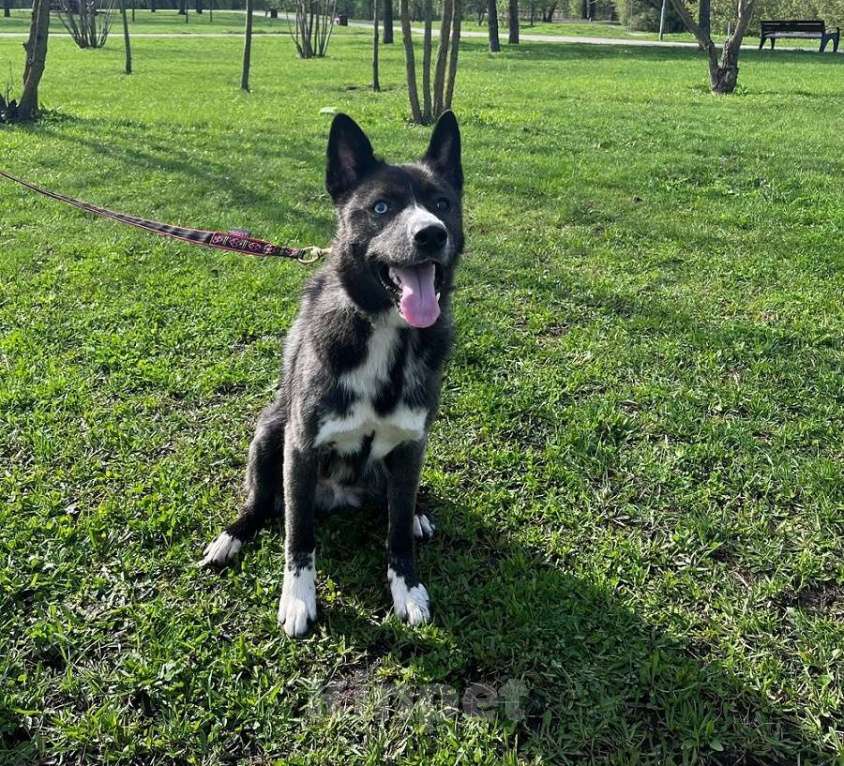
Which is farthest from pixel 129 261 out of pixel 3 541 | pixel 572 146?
pixel 572 146

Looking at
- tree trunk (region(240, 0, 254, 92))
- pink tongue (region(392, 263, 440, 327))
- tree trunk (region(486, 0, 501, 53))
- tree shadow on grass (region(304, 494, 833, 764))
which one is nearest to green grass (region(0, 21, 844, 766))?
tree shadow on grass (region(304, 494, 833, 764))

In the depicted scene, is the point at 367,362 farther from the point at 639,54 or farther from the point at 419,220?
the point at 639,54

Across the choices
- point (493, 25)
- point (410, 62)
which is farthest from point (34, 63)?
point (493, 25)

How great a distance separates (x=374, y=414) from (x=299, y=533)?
0.60 meters

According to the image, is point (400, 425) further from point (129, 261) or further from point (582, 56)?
point (582, 56)

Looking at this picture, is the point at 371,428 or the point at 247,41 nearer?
the point at 371,428

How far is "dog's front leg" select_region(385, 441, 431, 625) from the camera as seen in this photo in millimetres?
2713

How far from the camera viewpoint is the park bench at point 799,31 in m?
31.0

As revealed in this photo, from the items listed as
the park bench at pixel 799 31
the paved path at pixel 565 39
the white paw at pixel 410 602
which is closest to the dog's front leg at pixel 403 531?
the white paw at pixel 410 602

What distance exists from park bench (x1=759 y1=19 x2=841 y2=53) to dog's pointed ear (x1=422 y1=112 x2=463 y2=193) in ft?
119

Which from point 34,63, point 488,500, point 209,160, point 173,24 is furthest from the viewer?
point 173,24

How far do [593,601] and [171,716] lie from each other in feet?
5.41

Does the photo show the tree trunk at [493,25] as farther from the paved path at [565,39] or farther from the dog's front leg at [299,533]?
the dog's front leg at [299,533]

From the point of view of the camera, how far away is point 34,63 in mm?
12211
